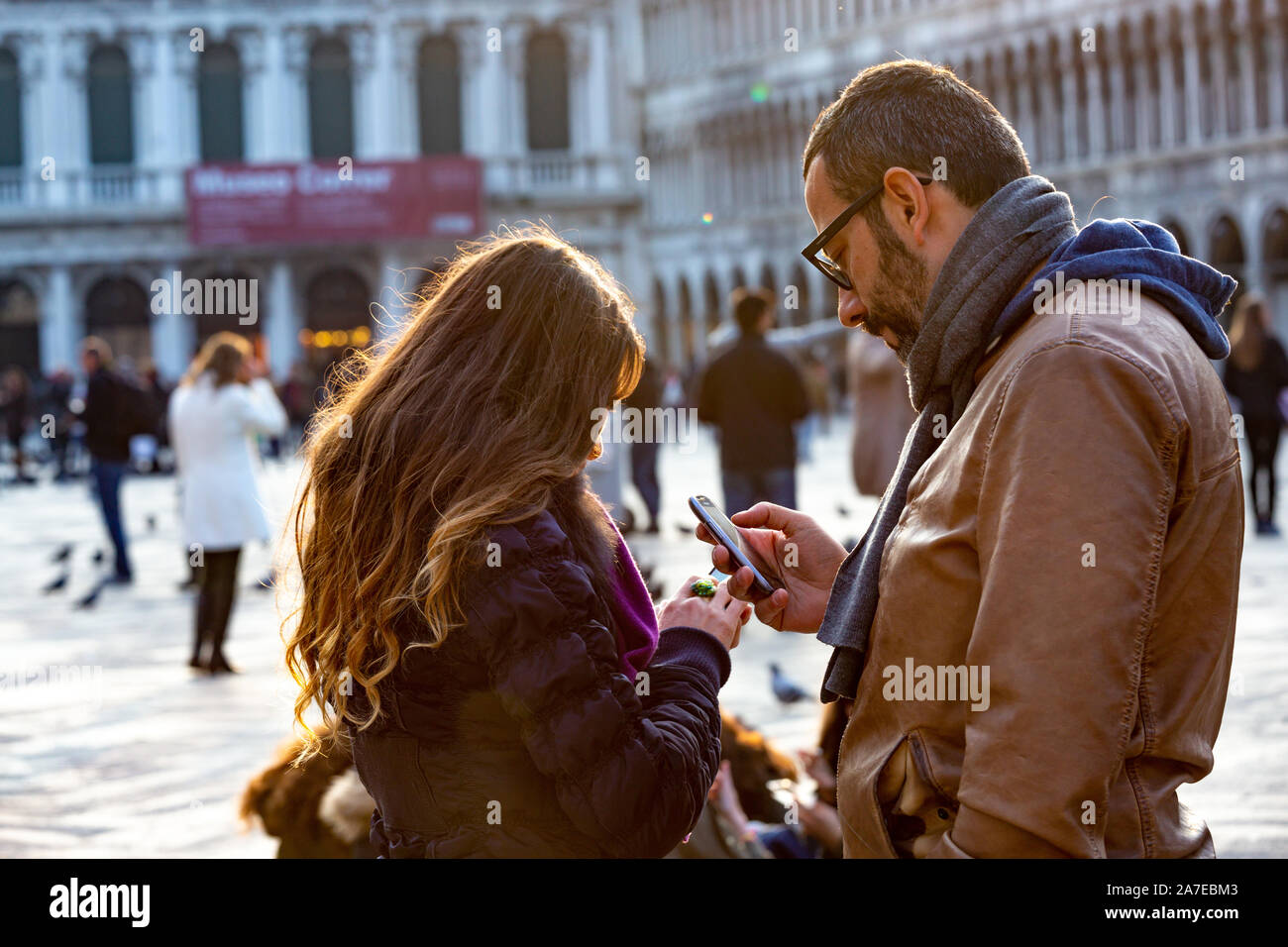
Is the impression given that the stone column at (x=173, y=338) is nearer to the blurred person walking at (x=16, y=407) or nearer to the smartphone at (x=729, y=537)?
the blurred person walking at (x=16, y=407)

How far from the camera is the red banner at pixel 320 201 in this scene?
37.6 meters

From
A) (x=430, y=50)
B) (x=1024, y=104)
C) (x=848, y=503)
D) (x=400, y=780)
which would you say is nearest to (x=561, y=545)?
(x=400, y=780)

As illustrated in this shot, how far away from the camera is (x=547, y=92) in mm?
40625

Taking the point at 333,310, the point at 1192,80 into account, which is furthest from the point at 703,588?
the point at 333,310

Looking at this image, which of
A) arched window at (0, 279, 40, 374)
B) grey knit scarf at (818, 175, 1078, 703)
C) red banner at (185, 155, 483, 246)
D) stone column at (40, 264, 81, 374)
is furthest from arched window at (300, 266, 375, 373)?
grey knit scarf at (818, 175, 1078, 703)

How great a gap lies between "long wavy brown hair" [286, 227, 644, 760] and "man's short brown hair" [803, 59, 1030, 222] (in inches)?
18.4

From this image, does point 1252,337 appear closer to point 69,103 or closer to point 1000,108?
point 1000,108

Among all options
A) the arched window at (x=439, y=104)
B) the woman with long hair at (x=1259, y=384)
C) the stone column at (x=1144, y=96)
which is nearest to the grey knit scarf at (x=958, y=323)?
the woman with long hair at (x=1259, y=384)

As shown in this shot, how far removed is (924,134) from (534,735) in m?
0.84

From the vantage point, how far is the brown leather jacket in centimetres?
171

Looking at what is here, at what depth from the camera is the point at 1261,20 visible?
1127 inches
